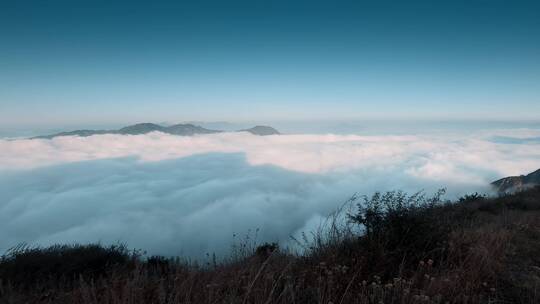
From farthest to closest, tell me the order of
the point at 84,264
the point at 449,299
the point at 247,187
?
1. the point at 247,187
2. the point at 84,264
3. the point at 449,299

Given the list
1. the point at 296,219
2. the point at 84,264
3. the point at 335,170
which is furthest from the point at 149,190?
the point at 84,264

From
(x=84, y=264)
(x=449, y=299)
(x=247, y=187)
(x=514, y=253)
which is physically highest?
(x=449, y=299)

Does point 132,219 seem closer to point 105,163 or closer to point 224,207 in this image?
point 224,207

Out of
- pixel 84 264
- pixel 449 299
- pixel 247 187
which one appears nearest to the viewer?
pixel 449 299

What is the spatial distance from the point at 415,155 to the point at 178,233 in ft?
488

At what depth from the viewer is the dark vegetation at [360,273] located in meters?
2.55

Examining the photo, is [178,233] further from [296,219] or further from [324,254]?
[324,254]

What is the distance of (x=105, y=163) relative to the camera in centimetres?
19775

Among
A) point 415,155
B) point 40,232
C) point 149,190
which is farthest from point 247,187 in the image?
point 415,155

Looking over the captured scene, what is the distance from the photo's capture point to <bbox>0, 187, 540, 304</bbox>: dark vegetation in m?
2.55

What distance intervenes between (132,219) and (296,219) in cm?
5903

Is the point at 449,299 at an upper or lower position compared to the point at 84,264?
upper

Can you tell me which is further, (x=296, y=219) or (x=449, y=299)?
(x=296, y=219)

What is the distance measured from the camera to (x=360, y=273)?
3.12 metres
